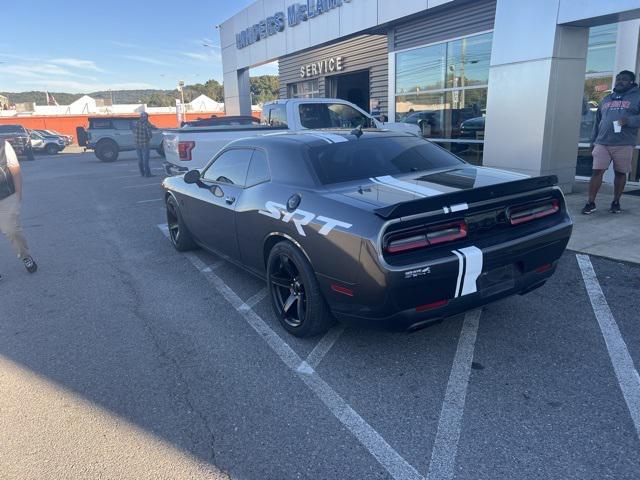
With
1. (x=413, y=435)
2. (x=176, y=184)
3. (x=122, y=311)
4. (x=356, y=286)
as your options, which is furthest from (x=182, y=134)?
(x=413, y=435)

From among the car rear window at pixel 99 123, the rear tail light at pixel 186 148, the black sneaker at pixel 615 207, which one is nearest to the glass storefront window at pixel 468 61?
the black sneaker at pixel 615 207

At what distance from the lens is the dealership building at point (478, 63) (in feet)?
25.0

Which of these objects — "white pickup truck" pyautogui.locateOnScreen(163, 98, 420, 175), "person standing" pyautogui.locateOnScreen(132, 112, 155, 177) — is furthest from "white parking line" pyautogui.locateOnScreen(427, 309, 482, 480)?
"person standing" pyautogui.locateOnScreen(132, 112, 155, 177)

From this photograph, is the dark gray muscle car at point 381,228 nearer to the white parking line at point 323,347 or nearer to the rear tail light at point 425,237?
the rear tail light at point 425,237

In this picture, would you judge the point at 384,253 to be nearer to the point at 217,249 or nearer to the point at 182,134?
the point at 217,249

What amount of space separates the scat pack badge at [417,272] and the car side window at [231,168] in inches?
83.3

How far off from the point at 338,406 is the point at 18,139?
87.5ft

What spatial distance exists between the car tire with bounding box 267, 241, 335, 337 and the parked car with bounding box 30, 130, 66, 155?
100 feet

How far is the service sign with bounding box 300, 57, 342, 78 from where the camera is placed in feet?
53.7

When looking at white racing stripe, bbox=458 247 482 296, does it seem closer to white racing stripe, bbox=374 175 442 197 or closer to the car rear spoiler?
the car rear spoiler

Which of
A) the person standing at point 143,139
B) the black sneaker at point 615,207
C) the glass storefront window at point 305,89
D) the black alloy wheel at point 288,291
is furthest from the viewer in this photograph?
the glass storefront window at point 305,89

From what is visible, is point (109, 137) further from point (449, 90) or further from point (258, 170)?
point (258, 170)

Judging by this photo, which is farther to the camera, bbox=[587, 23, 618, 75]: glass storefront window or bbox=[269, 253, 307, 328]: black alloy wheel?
bbox=[587, 23, 618, 75]: glass storefront window

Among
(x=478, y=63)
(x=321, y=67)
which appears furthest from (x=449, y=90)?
(x=321, y=67)
